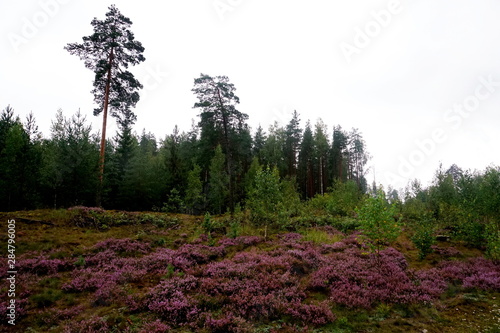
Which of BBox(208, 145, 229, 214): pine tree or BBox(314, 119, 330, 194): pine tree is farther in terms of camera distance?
BBox(314, 119, 330, 194): pine tree

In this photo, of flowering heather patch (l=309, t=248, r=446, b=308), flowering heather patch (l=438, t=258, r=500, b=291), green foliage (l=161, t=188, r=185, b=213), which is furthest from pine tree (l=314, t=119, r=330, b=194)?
flowering heather patch (l=309, t=248, r=446, b=308)

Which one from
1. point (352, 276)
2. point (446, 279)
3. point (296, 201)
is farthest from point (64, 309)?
point (296, 201)

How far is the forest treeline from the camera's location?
20406mm

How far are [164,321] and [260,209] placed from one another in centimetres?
1098

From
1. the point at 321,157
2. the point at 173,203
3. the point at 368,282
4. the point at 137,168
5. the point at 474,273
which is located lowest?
the point at 474,273

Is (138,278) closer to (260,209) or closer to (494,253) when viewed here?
(260,209)

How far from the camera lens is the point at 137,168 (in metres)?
30.0

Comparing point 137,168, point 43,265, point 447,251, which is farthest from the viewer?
point 137,168

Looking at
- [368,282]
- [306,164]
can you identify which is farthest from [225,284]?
[306,164]

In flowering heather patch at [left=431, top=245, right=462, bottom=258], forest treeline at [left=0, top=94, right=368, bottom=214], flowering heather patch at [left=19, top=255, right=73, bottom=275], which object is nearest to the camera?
flowering heather patch at [left=19, top=255, right=73, bottom=275]

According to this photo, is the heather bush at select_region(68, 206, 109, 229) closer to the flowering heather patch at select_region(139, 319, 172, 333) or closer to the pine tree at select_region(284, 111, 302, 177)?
the flowering heather patch at select_region(139, 319, 172, 333)

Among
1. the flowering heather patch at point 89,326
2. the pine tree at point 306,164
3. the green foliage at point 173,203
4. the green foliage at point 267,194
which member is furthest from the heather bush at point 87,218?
the pine tree at point 306,164

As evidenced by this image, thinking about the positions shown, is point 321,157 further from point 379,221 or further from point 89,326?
point 89,326

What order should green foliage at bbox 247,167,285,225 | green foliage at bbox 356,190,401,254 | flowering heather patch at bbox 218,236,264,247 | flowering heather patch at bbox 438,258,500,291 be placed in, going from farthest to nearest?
1. green foliage at bbox 247,167,285,225
2. flowering heather patch at bbox 218,236,264,247
3. green foliage at bbox 356,190,401,254
4. flowering heather patch at bbox 438,258,500,291
